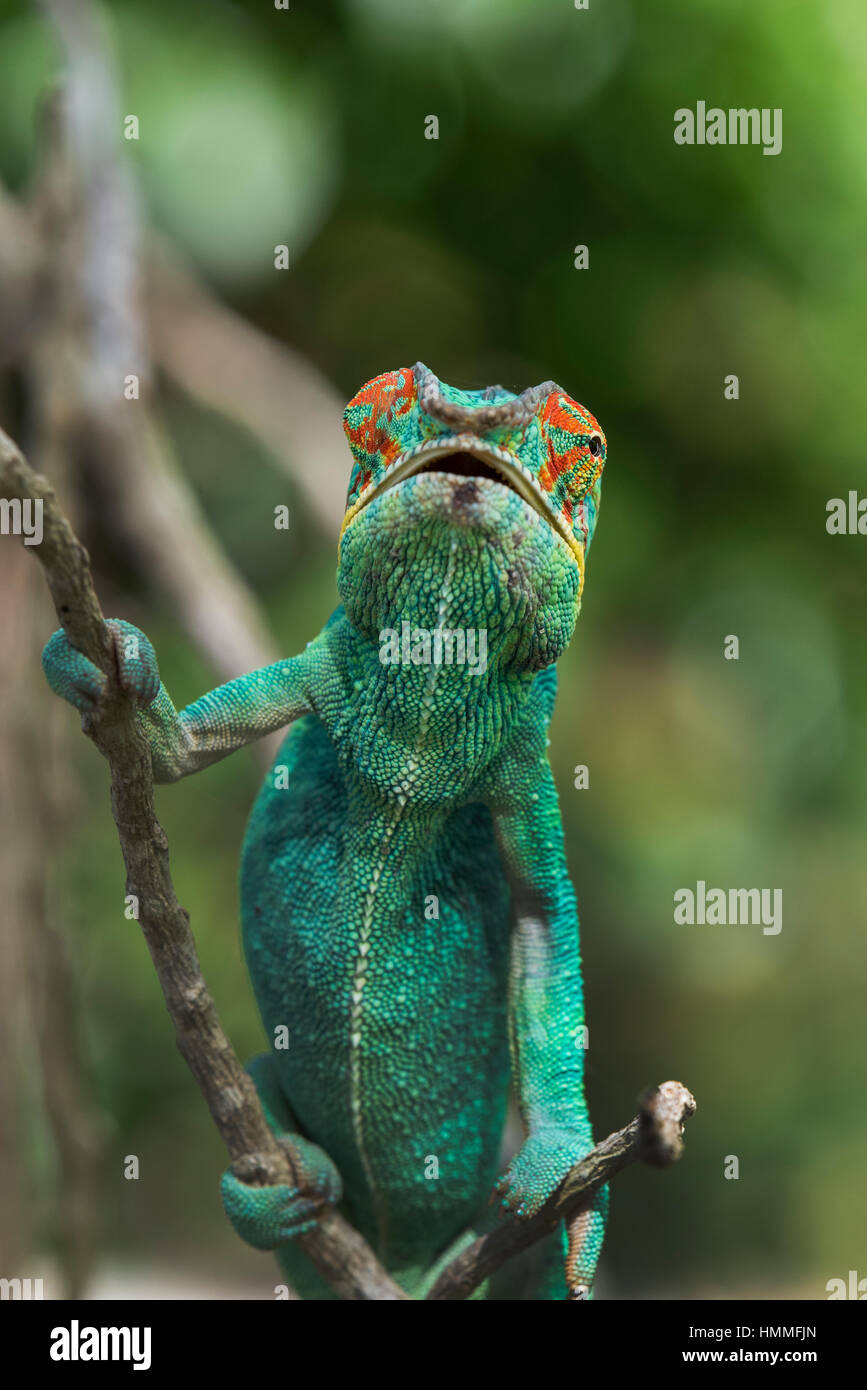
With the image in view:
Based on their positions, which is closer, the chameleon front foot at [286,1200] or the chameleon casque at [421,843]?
the chameleon casque at [421,843]

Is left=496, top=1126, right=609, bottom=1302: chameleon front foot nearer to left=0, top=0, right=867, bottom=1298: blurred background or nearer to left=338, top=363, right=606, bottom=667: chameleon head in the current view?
left=338, top=363, right=606, bottom=667: chameleon head

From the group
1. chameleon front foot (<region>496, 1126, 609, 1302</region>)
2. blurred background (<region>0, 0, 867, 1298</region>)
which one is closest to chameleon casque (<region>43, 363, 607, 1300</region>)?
chameleon front foot (<region>496, 1126, 609, 1302</region>)

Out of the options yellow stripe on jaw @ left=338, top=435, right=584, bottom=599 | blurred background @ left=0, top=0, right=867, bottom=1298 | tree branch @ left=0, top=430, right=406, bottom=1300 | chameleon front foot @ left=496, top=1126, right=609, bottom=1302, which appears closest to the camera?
tree branch @ left=0, top=430, right=406, bottom=1300

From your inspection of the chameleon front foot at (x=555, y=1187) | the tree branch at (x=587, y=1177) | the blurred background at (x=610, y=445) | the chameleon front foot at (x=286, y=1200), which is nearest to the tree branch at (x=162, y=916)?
the chameleon front foot at (x=286, y=1200)

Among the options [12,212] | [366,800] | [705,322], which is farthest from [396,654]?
[705,322]

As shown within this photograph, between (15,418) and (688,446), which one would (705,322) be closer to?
(688,446)

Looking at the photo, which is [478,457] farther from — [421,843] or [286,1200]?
[286,1200]

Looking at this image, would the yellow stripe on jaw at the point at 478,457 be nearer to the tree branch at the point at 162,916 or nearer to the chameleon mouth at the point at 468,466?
the chameleon mouth at the point at 468,466
